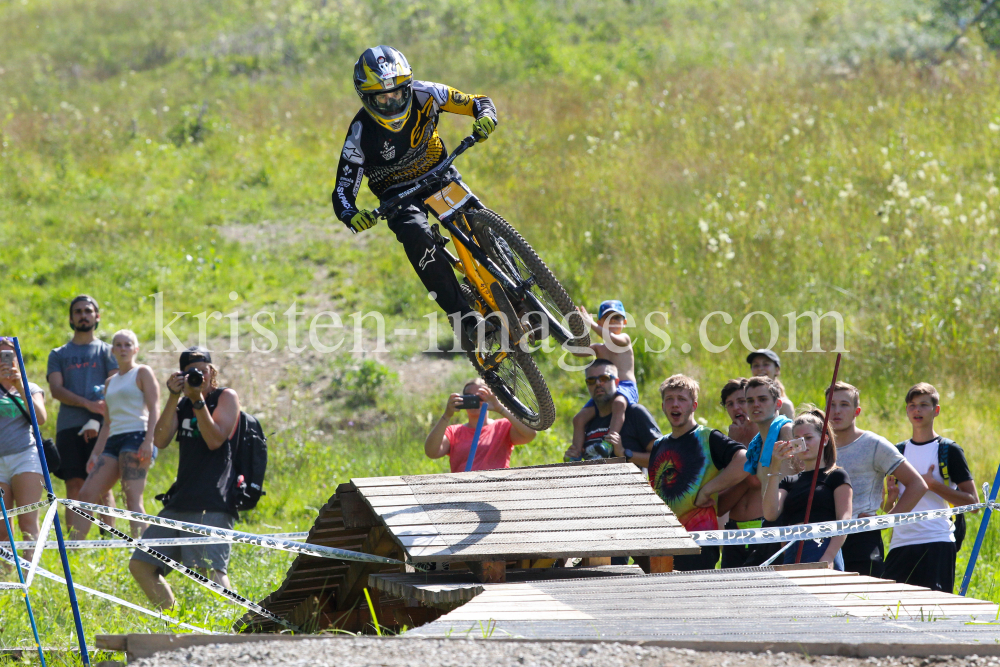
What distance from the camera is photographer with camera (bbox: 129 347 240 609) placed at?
6535 millimetres

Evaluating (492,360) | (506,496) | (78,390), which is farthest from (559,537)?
(78,390)

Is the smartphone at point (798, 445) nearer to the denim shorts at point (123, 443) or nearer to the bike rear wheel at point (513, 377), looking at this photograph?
the bike rear wheel at point (513, 377)

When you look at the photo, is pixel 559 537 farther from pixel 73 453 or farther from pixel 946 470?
pixel 73 453

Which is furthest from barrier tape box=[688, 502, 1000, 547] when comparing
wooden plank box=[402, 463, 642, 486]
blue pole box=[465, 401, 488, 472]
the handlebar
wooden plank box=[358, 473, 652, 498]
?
the handlebar

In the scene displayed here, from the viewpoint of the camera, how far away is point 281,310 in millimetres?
14023

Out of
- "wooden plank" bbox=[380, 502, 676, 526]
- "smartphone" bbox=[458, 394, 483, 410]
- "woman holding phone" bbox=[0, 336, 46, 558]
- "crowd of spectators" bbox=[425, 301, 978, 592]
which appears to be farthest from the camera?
"woman holding phone" bbox=[0, 336, 46, 558]

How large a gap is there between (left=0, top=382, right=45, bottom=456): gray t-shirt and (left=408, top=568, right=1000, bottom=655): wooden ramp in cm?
419

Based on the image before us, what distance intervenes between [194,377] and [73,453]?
2514mm

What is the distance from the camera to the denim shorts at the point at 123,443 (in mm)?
7711

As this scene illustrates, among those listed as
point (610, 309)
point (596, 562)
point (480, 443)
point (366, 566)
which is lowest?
point (366, 566)

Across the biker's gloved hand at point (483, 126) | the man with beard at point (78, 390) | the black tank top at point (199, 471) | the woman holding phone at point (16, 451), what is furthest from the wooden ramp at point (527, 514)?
the man with beard at point (78, 390)

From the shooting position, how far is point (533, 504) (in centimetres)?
589

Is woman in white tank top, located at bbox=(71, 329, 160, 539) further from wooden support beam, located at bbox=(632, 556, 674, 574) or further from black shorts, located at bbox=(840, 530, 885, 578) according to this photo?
black shorts, located at bbox=(840, 530, 885, 578)

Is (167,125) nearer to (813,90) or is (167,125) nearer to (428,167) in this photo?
(813,90)
